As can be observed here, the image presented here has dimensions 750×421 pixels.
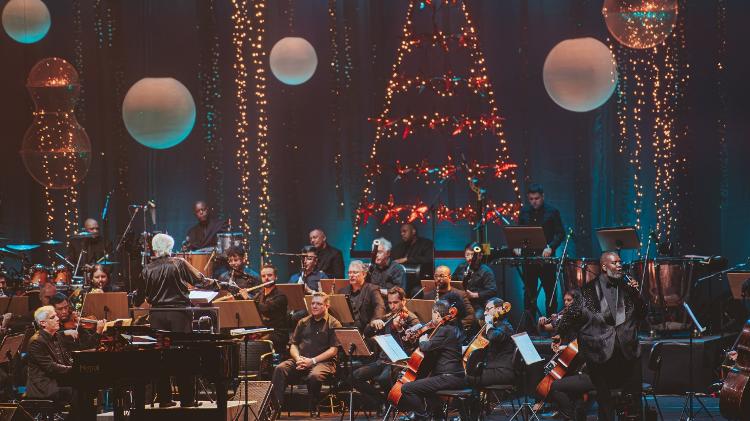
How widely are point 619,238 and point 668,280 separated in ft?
4.35

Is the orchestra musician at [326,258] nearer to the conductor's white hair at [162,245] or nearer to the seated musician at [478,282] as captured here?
the seated musician at [478,282]

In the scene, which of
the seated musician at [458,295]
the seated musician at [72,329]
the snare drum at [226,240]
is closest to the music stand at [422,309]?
the seated musician at [458,295]

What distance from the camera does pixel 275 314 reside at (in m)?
12.4

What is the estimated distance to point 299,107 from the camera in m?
16.0

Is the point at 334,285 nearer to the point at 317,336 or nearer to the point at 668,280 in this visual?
the point at 317,336

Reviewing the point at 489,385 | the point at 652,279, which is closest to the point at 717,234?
the point at 652,279

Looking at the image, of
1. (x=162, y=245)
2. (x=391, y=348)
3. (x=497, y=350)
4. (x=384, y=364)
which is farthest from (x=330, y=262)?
(x=497, y=350)

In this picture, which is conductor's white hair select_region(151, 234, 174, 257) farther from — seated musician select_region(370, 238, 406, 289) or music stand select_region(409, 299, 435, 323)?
music stand select_region(409, 299, 435, 323)

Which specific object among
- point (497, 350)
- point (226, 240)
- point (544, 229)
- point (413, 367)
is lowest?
point (413, 367)

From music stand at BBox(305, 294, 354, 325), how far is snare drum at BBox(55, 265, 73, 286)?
3726 mm

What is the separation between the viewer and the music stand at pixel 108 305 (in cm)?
1181

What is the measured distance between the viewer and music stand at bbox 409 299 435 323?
36.9 ft

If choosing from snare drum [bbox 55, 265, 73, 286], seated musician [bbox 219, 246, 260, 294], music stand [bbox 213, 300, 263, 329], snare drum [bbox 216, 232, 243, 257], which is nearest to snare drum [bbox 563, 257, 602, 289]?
music stand [bbox 213, 300, 263, 329]

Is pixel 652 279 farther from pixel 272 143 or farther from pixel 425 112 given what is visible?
Answer: pixel 272 143
